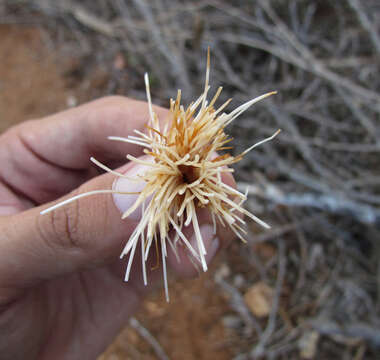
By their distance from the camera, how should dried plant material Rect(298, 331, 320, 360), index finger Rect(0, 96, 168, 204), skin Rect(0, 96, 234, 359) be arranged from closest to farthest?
skin Rect(0, 96, 234, 359) → index finger Rect(0, 96, 168, 204) → dried plant material Rect(298, 331, 320, 360)

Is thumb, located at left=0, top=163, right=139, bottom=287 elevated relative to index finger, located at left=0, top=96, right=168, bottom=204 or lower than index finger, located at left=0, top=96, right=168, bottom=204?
lower

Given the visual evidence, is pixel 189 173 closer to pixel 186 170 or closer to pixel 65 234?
pixel 186 170

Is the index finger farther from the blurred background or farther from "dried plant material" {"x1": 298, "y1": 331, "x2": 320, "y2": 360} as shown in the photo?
"dried plant material" {"x1": 298, "y1": 331, "x2": 320, "y2": 360}

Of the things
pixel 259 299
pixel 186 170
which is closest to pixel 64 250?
pixel 186 170

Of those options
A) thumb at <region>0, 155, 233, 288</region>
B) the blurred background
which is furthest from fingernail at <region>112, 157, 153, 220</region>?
the blurred background

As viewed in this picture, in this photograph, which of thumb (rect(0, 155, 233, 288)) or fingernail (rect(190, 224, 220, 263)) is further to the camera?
fingernail (rect(190, 224, 220, 263))

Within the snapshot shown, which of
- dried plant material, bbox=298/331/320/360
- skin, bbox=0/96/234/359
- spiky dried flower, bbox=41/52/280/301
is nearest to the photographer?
spiky dried flower, bbox=41/52/280/301

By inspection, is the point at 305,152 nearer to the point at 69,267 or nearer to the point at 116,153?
the point at 116,153
